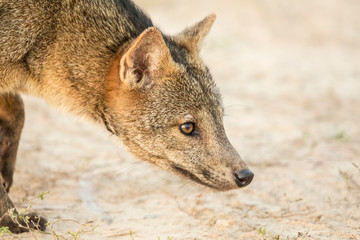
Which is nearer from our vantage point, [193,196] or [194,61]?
[194,61]

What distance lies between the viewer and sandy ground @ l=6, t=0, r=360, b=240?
5496mm

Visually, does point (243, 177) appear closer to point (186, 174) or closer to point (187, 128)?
point (186, 174)

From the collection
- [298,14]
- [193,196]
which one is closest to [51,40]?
[193,196]

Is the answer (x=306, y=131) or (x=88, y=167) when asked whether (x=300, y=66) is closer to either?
(x=306, y=131)

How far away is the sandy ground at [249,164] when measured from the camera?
18.0 feet

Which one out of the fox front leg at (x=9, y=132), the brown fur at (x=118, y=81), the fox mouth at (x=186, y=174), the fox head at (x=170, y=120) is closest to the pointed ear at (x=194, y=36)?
the brown fur at (x=118, y=81)

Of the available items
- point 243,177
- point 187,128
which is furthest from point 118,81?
point 243,177

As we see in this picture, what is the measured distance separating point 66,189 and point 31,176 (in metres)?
0.56

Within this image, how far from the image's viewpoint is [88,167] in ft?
23.5

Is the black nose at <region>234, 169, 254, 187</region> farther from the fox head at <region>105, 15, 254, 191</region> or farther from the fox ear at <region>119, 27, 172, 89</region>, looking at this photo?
the fox ear at <region>119, 27, 172, 89</region>

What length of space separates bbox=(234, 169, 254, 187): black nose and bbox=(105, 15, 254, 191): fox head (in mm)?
11

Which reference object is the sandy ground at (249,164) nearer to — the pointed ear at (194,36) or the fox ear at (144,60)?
the fox ear at (144,60)

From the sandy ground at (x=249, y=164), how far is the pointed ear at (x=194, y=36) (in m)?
1.00

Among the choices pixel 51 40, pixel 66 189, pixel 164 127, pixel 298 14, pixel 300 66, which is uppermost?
pixel 298 14
